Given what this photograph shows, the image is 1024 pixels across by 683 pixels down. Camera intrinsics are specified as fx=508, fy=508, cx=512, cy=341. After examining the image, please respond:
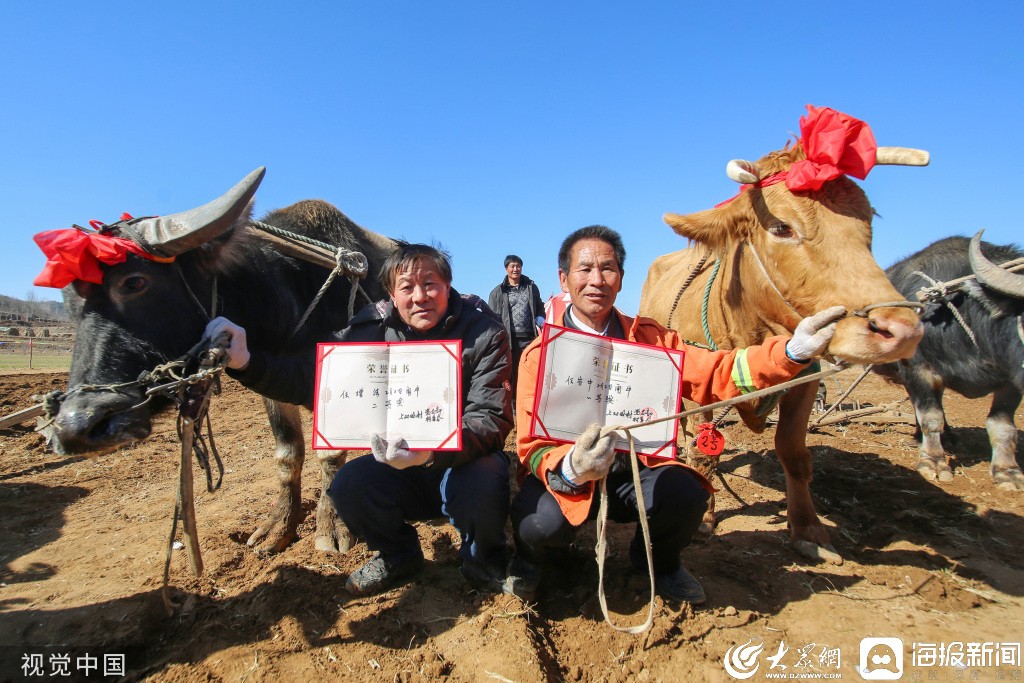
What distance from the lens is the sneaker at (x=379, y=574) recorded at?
8.24 feet

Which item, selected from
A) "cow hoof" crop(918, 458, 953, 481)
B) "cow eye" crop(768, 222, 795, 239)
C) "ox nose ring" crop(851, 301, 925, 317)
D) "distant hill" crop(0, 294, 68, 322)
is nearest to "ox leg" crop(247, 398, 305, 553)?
"cow eye" crop(768, 222, 795, 239)

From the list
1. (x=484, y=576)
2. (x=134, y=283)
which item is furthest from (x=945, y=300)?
(x=134, y=283)

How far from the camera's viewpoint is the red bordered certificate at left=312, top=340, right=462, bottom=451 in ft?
6.97

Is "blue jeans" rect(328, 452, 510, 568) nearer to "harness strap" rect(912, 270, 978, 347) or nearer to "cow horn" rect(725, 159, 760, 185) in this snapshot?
"cow horn" rect(725, 159, 760, 185)

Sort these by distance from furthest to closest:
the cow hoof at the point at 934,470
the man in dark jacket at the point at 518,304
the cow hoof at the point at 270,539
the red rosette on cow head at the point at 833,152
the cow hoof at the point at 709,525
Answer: the man in dark jacket at the point at 518,304, the cow hoof at the point at 934,470, the cow hoof at the point at 709,525, the cow hoof at the point at 270,539, the red rosette on cow head at the point at 833,152

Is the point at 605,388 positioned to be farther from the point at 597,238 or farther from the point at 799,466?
the point at 799,466

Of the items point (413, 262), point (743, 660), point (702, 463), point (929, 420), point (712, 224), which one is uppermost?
point (712, 224)

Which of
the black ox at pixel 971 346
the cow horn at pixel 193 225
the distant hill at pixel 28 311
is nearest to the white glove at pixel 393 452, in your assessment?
the cow horn at pixel 193 225

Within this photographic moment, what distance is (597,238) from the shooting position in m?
2.40

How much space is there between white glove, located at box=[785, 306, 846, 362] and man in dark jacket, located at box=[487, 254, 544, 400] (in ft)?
13.1

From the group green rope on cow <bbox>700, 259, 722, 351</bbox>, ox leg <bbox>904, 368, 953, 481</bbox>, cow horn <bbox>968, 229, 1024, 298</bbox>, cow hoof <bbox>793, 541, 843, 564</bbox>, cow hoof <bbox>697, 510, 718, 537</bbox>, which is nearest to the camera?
cow hoof <bbox>793, 541, 843, 564</bbox>

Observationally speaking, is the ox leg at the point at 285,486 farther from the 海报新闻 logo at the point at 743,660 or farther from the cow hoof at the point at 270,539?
the 海报新闻 logo at the point at 743,660

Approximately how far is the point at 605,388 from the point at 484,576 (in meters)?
1.15

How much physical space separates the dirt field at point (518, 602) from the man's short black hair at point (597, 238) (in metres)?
1.58
